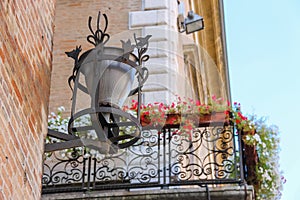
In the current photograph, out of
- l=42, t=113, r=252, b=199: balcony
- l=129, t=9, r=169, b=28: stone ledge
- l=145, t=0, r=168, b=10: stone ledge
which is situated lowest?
l=42, t=113, r=252, b=199: balcony

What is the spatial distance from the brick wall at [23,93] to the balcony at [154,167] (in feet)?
10.0

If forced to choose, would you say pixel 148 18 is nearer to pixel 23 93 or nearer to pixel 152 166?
pixel 152 166

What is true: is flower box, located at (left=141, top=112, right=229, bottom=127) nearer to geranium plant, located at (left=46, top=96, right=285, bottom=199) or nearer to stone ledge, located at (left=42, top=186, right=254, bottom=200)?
geranium plant, located at (left=46, top=96, right=285, bottom=199)

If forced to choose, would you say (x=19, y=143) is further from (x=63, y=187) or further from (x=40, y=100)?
(x=63, y=187)

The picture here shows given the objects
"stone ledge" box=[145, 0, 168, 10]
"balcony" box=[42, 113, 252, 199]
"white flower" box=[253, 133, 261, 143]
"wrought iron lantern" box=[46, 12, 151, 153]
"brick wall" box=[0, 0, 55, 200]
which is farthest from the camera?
"stone ledge" box=[145, 0, 168, 10]

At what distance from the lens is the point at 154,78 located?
1206 centimetres

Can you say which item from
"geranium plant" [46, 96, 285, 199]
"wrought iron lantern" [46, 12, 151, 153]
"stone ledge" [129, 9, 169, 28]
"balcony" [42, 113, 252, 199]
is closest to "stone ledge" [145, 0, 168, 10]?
"stone ledge" [129, 9, 169, 28]

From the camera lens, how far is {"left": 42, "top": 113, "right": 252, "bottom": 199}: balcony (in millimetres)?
9711

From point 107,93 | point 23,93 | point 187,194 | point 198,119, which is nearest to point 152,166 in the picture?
point 198,119

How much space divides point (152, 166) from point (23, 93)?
4.59 meters

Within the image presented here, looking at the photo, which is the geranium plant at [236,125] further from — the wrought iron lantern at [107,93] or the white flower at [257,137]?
the wrought iron lantern at [107,93]

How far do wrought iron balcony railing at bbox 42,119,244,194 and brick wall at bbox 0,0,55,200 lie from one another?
2.91 m

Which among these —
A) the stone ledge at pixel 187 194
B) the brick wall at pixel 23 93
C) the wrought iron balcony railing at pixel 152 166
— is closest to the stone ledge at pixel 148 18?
the wrought iron balcony railing at pixel 152 166

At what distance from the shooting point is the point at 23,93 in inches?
245
